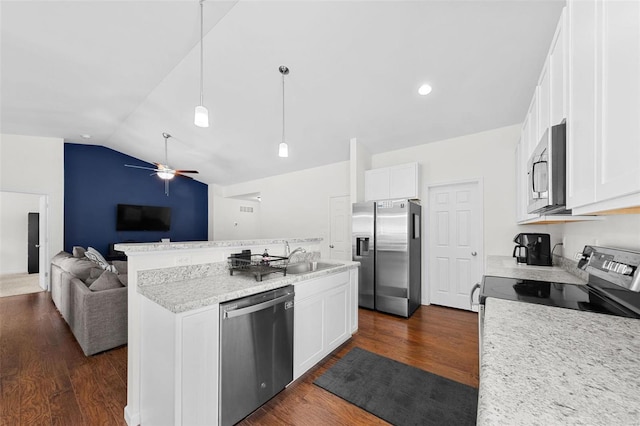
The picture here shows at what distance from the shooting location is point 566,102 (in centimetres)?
108

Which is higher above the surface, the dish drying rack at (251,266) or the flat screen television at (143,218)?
the flat screen television at (143,218)

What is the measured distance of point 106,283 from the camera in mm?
2773

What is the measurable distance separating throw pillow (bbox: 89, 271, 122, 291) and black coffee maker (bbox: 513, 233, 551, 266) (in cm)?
457

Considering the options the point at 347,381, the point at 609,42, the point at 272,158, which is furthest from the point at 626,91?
the point at 272,158

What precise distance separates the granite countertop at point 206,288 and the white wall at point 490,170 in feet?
9.57

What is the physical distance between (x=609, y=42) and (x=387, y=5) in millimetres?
1944

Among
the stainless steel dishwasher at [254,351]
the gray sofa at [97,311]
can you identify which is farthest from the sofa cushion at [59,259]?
the stainless steel dishwasher at [254,351]

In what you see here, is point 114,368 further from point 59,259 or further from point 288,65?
point 288,65

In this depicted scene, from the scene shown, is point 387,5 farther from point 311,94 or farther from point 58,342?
point 58,342

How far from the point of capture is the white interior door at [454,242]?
3689 mm

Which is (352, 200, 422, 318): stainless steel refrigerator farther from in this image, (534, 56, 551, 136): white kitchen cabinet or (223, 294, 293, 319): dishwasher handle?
(223, 294, 293, 319): dishwasher handle

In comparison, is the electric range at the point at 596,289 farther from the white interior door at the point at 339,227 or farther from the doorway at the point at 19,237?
the doorway at the point at 19,237

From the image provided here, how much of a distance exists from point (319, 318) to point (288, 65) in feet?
9.28

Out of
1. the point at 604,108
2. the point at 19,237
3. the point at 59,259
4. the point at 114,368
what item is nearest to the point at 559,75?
the point at 604,108
